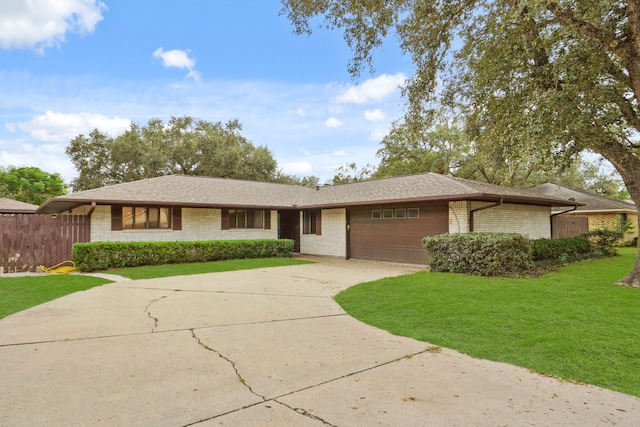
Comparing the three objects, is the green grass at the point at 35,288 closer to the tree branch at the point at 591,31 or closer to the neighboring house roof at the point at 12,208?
the tree branch at the point at 591,31

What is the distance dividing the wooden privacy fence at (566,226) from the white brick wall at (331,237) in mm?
9849

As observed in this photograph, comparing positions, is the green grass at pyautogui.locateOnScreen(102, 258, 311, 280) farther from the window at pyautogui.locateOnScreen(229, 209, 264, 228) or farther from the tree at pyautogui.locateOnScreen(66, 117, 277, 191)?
the tree at pyautogui.locateOnScreen(66, 117, 277, 191)

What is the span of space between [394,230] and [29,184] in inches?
1497

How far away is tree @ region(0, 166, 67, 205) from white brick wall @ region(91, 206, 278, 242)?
29164 millimetres

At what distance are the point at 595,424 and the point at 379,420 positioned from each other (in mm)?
1544

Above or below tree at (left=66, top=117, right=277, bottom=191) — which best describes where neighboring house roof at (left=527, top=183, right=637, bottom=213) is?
below

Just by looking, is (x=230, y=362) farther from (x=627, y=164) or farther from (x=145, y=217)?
(x=145, y=217)

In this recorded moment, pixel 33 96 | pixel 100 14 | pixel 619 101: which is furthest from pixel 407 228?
pixel 33 96

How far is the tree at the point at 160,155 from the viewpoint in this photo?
27.5 m

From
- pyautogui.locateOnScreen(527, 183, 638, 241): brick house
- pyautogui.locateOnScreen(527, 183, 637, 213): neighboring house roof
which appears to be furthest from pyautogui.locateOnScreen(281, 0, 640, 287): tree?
pyautogui.locateOnScreen(527, 183, 638, 241): brick house

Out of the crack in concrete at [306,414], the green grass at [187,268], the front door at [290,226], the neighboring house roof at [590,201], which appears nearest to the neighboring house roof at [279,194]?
the front door at [290,226]

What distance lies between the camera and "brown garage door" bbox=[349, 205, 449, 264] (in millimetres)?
13094

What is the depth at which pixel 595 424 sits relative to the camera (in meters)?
2.55

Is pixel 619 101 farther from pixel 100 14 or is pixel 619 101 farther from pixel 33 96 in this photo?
pixel 33 96
